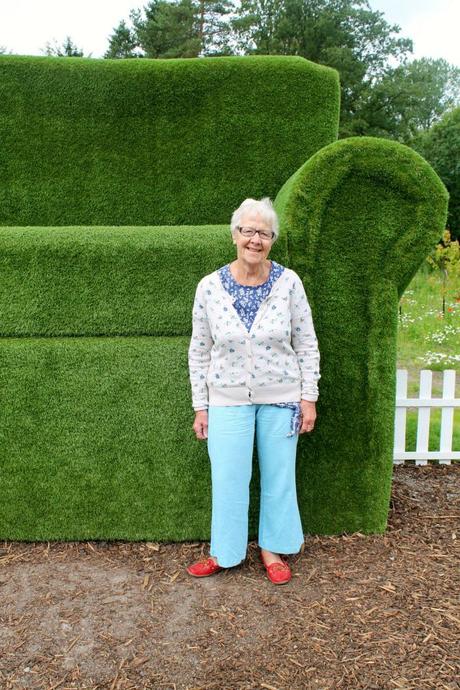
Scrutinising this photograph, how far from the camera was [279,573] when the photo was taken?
2549mm

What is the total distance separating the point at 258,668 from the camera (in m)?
2.01

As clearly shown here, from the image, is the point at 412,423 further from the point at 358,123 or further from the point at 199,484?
the point at 358,123

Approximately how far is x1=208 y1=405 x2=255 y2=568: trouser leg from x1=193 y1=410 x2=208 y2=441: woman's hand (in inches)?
1.4

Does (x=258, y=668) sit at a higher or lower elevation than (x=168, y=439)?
lower

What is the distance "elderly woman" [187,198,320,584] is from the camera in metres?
2.37

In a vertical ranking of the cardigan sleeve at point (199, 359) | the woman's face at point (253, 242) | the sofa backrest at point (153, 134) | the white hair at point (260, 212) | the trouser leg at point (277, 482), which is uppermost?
the sofa backrest at point (153, 134)

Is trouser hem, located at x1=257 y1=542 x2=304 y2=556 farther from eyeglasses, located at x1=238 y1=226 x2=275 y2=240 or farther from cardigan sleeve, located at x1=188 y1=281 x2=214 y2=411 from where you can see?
eyeglasses, located at x1=238 y1=226 x2=275 y2=240

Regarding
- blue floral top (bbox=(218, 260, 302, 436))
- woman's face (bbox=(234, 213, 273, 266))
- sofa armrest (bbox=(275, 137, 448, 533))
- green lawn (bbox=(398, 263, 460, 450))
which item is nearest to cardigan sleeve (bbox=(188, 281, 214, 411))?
blue floral top (bbox=(218, 260, 302, 436))

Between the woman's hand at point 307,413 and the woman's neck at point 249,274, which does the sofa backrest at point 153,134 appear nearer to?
the woman's neck at point 249,274

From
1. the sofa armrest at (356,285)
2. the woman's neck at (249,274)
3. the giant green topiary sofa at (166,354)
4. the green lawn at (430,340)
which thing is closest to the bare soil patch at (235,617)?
the giant green topiary sofa at (166,354)

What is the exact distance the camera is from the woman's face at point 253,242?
2.31 meters

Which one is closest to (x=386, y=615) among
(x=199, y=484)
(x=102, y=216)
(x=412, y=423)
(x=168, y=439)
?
(x=199, y=484)

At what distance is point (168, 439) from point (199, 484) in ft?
0.87

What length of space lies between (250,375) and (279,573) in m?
0.90
